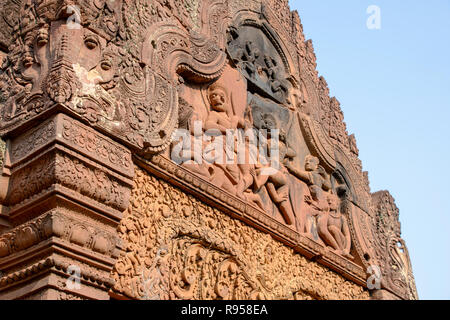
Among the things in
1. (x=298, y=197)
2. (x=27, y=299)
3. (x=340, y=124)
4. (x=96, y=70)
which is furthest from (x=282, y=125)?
(x=27, y=299)

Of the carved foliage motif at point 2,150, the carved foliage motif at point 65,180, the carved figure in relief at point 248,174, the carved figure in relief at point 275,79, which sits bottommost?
the carved foliage motif at point 65,180

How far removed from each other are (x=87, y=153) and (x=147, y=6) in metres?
1.73

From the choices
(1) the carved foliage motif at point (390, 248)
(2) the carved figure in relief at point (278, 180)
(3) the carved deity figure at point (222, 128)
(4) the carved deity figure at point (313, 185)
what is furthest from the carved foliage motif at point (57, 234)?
(1) the carved foliage motif at point (390, 248)

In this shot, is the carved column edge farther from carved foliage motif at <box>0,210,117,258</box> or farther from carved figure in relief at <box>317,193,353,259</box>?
carved figure in relief at <box>317,193,353,259</box>

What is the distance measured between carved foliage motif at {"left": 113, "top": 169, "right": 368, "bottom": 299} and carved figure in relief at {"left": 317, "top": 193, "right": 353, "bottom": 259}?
89 cm

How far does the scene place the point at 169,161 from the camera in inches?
178

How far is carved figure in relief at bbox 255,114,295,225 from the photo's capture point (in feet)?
19.1

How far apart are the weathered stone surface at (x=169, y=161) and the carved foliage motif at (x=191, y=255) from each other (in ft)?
0.04

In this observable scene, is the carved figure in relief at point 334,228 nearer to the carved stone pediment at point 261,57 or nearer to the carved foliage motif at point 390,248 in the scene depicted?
the carved foliage motif at point 390,248

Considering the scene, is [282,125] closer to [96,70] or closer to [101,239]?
[96,70]

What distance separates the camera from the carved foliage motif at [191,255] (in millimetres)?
4070

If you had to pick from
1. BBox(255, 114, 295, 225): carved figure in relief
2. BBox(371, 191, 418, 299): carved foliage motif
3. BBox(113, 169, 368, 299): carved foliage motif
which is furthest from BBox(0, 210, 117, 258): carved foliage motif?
BBox(371, 191, 418, 299): carved foliage motif
